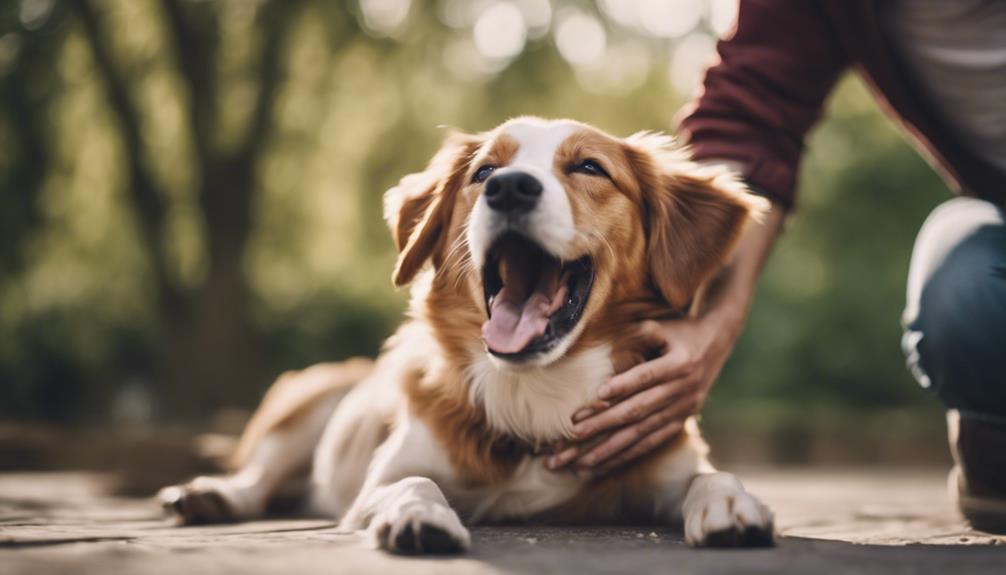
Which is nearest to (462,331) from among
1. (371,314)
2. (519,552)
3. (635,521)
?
(635,521)

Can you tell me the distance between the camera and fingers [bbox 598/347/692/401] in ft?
8.31

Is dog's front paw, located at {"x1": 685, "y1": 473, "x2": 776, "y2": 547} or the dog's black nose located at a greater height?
the dog's black nose

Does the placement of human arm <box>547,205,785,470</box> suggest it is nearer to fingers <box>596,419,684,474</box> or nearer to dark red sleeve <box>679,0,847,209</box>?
fingers <box>596,419,684,474</box>

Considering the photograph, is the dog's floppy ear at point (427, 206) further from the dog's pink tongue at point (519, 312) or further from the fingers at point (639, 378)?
the fingers at point (639, 378)

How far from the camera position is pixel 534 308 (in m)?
2.62

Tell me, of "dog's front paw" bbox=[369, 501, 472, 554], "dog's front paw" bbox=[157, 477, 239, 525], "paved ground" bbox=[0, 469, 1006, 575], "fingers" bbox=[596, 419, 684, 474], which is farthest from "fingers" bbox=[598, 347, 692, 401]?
"dog's front paw" bbox=[157, 477, 239, 525]

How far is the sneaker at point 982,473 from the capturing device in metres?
2.60

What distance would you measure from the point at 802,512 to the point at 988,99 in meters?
1.44

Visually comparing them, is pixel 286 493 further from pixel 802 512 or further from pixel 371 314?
pixel 371 314

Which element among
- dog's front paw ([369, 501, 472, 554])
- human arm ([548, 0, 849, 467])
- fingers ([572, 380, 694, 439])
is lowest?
dog's front paw ([369, 501, 472, 554])

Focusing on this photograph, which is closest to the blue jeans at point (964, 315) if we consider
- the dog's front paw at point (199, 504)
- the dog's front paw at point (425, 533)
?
the dog's front paw at point (425, 533)

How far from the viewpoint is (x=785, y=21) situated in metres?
3.09

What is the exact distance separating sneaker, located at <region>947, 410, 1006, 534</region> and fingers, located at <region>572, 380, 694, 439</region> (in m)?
0.86

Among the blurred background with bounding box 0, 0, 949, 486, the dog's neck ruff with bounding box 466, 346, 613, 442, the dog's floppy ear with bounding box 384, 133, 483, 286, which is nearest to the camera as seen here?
the dog's neck ruff with bounding box 466, 346, 613, 442
